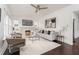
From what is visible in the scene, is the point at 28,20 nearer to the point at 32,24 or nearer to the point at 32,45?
the point at 32,24

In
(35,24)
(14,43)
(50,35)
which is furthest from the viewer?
(50,35)

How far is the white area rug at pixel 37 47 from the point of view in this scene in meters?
2.55

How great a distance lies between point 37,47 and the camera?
104 inches

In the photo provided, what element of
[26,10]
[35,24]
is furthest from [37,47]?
[26,10]

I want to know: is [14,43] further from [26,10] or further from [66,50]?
[66,50]

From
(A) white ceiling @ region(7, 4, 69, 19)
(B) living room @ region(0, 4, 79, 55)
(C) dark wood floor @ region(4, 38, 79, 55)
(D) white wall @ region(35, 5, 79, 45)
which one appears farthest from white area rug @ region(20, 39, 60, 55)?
(A) white ceiling @ region(7, 4, 69, 19)

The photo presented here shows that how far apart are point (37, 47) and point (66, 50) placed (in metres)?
0.86

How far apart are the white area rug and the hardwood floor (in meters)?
0.13

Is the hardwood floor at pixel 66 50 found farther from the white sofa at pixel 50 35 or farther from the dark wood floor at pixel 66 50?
the white sofa at pixel 50 35

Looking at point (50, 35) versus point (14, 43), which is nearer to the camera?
point (14, 43)

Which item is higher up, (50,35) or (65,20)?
(65,20)

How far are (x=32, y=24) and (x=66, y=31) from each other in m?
1.08

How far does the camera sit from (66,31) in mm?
2752
